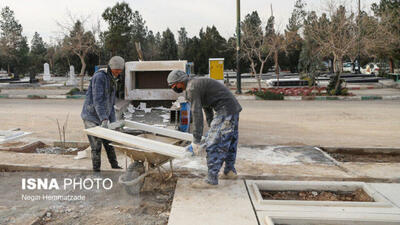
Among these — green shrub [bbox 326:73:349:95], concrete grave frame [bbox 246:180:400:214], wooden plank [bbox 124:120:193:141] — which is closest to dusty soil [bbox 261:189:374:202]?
concrete grave frame [bbox 246:180:400:214]

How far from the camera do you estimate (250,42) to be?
68.2ft

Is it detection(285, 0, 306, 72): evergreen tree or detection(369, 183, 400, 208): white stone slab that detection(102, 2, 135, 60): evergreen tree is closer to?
detection(285, 0, 306, 72): evergreen tree

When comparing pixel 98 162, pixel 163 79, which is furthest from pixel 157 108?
pixel 98 162

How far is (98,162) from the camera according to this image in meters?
5.28

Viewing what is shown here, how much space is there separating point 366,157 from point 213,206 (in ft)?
13.3

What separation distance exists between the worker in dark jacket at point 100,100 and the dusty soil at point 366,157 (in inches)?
168

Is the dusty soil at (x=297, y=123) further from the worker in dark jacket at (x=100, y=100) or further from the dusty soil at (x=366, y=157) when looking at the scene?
the worker in dark jacket at (x=100, y=100)

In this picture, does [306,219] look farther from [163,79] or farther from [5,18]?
[5,18]

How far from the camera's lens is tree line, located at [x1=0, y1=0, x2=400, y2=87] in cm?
1883

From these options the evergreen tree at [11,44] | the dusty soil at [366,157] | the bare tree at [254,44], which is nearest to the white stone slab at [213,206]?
the dusty soil at [366,157]

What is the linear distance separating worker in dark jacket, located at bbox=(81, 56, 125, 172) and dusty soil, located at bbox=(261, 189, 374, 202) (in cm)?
237

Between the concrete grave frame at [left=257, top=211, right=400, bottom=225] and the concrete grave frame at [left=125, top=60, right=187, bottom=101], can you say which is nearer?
the concrete grave frame at [left=257, top=211, right=400, bottom=225]

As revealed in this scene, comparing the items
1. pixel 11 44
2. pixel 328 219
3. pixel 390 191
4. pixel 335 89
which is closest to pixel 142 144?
pixel 328 219

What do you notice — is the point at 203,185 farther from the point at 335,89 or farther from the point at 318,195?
the point at 335,89
